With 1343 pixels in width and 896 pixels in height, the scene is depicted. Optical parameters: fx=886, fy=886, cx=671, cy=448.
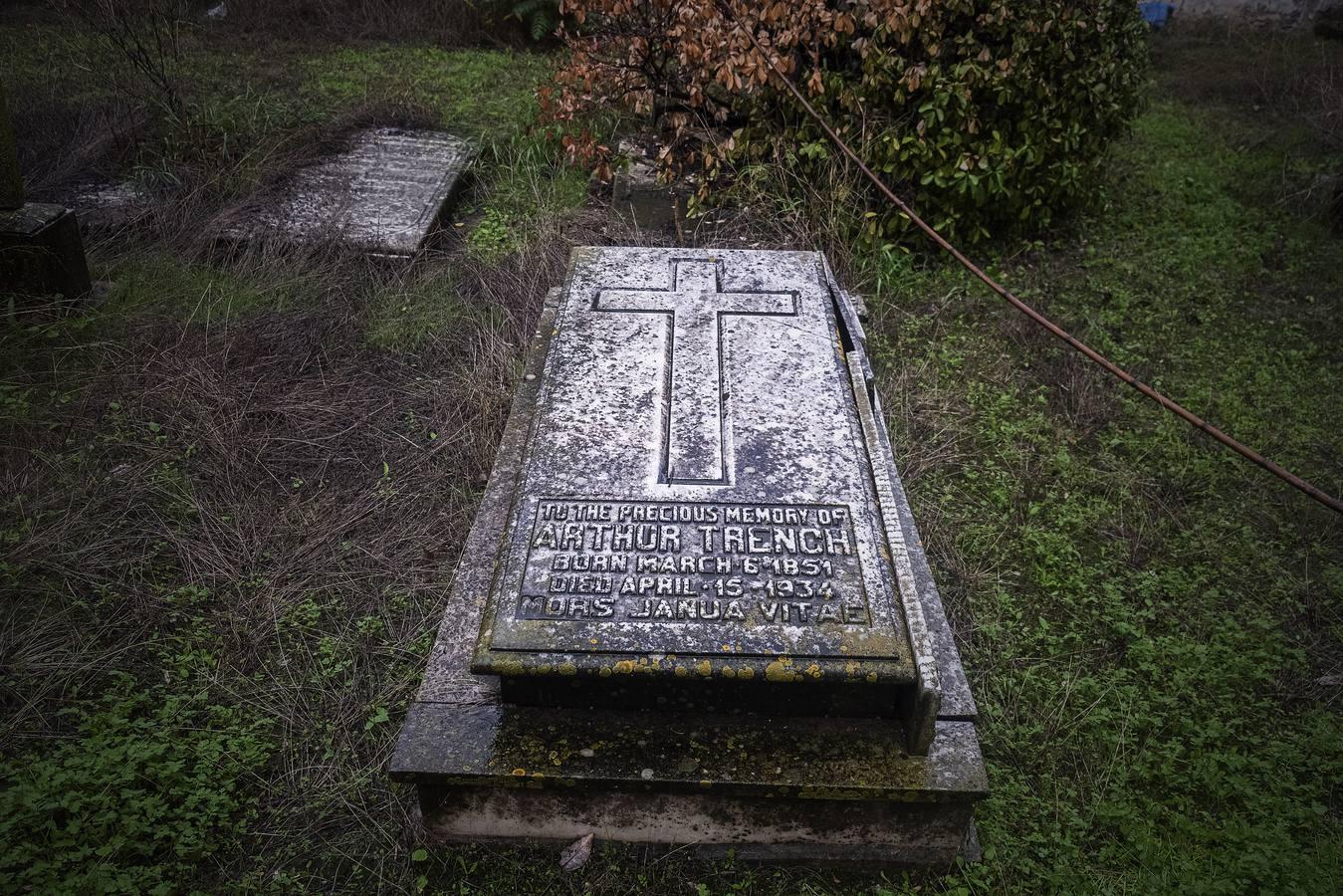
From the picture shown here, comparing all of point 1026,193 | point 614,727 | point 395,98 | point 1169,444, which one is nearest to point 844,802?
point 614,727

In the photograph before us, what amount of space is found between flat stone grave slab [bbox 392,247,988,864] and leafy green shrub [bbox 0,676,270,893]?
0.57 m

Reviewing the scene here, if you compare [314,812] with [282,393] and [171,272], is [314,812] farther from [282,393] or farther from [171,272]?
[171,272]

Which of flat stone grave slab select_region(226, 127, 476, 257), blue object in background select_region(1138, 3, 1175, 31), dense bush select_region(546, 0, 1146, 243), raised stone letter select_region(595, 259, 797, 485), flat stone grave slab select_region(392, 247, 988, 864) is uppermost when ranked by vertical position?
blue object in background select_region(1138, 3, 1175, 31)

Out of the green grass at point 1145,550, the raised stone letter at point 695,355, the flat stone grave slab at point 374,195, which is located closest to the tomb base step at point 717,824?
the green grass at point 1145,550

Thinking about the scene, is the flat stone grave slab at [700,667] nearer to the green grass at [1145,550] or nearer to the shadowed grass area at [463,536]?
the shadowed grass area at [463,536]

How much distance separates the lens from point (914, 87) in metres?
4.38

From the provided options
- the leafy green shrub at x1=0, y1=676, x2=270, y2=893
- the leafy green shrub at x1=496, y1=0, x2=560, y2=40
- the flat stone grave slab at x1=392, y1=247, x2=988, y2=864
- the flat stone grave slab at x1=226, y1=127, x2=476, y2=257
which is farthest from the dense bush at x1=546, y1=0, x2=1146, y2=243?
the leafy green shrub at x1=0, y1=676, x2=270, y2=893

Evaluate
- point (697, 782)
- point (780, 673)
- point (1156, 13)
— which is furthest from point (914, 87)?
point (1156, 13)

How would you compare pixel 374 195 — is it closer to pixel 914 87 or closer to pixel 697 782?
pixel 914 87

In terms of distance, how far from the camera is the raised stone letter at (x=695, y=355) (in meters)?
2.43

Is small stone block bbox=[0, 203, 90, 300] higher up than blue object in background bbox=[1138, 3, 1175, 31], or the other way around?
blue object in background bbox=[1138, 3, 1175, 31]

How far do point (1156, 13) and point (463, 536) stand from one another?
8619 mm

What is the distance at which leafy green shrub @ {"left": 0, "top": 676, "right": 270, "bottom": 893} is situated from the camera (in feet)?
6.70

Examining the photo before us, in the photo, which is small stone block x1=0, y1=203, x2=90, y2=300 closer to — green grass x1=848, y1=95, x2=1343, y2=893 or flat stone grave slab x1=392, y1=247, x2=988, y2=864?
flat stone grave slab x1=392, y1=247, x2=988, y2=864
